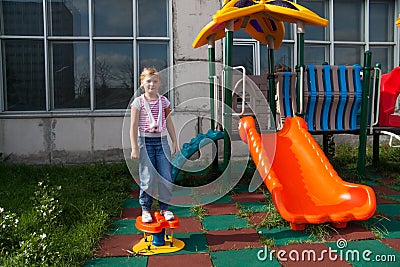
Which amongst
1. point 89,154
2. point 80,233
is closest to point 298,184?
point 80,233

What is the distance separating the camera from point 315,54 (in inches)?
287

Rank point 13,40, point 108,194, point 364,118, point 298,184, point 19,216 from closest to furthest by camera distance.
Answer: point 19,216, point 298,184, point 108,194, point 364,118, point 13,40

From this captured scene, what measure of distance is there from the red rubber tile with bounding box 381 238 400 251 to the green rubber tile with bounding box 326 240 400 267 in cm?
4

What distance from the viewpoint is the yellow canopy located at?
14.5 feet

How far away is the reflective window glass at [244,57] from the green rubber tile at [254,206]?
3237 mm

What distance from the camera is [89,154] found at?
21.6 feet

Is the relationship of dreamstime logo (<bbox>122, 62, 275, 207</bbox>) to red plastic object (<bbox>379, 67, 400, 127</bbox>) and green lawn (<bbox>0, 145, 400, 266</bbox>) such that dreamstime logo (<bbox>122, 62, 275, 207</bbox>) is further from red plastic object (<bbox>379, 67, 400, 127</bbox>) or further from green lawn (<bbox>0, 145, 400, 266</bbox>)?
red plastic object (<bbox>379, 67, 400, 127</bbox>)

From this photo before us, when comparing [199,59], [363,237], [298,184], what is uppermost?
[199,59]

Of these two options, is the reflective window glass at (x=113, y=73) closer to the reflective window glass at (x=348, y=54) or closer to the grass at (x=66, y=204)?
the grass at (x=66, y=204)

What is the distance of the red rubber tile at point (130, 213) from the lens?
3902 mm

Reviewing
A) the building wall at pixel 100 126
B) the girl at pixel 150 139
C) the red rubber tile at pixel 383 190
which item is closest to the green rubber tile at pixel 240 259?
the girl at pixel 150 139

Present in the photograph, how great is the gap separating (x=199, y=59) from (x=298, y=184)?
11.4ft

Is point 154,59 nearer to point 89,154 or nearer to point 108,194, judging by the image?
point 89,154

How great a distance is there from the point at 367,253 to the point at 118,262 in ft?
6.11
